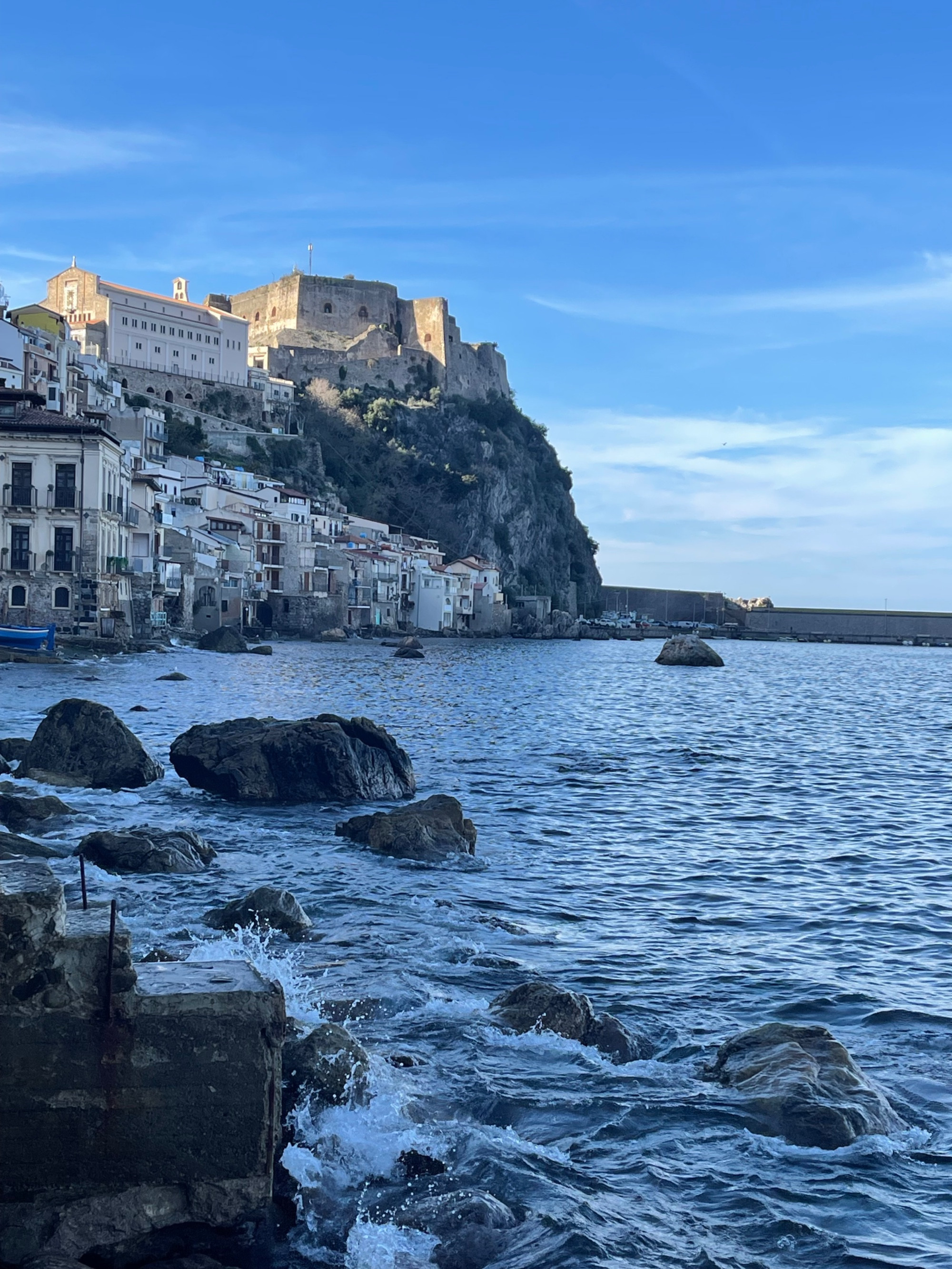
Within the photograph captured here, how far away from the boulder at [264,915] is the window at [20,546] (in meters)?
44.5

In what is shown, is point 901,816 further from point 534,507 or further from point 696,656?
point 534,507

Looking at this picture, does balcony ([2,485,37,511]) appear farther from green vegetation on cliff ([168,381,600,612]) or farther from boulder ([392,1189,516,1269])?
green vegetation on cliff ([168,381,600,612])

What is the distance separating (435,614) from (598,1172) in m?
97.2

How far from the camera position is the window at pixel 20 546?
52.3 meters

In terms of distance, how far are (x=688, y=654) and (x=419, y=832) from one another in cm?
7541

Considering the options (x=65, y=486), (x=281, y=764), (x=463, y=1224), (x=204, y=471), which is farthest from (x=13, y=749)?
(x=204, y=471)

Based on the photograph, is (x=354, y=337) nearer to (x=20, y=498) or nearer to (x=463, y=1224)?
(x=20, y=498)

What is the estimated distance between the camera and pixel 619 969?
11867 millimetres

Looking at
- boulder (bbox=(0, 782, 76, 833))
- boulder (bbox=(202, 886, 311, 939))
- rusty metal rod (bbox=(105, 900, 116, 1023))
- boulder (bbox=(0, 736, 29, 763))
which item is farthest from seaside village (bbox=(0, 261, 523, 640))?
rusty metal rod (bbox=(105, 900, 116, 1023))

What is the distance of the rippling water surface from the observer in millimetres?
7039

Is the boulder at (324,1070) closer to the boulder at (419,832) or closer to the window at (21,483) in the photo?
the boulder at (419,832)

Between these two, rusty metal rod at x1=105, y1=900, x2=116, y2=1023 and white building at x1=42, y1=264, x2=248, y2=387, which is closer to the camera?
rusty metal rod at x1=105, y1=900, x2=116, y2=1023

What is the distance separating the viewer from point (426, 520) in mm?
127062

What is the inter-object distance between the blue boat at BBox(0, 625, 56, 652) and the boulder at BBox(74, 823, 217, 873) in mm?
35720
